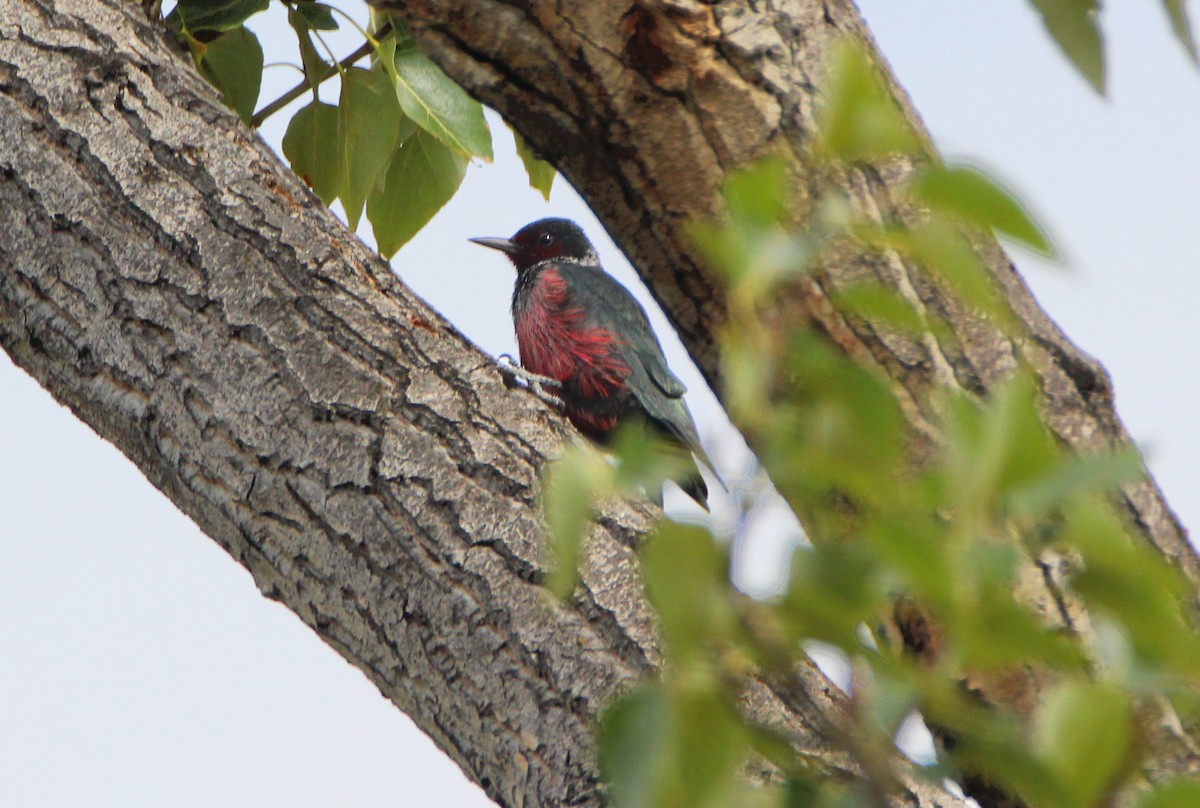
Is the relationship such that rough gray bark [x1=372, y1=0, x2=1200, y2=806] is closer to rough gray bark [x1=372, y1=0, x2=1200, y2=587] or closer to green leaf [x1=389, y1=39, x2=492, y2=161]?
rough gray bark [x1=372, y1=0, x2=1200, y2=587]

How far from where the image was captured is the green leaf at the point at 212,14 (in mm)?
2514

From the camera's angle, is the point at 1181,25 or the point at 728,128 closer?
the point at 1181,25

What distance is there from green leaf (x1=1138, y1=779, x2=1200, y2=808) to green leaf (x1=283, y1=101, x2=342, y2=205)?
2.42m

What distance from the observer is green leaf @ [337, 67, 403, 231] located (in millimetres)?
2674

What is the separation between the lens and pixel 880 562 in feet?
1.82

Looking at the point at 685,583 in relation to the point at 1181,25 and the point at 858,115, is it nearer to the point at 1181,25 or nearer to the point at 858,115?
the point at 858,115

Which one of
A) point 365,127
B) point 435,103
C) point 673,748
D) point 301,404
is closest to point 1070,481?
point 673,748

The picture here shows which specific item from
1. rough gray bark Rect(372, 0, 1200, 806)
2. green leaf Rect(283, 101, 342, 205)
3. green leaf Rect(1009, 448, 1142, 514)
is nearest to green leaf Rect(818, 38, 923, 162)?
green leaf Rect(1009, 448, 1142, 514)

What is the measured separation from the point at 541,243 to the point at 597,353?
1.25 metres

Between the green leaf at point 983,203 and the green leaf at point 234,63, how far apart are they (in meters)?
2.42

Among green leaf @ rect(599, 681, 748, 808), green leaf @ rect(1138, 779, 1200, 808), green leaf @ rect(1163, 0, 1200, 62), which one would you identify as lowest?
green leaf @ rect(1138, 779, 1200, 808)

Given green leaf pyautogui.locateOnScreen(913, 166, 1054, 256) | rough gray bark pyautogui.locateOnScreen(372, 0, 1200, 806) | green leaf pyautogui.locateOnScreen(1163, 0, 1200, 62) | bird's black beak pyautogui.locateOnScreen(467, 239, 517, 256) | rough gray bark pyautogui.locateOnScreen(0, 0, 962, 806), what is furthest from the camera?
bird's black beak pyautogui.locateOnScreen(467, 239, 517, 256)

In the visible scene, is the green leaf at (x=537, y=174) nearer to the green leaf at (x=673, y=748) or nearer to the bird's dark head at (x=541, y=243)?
the bird's dark head at (x=541, y=243)

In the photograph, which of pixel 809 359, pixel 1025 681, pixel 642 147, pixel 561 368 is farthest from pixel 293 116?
pixel 809 359
